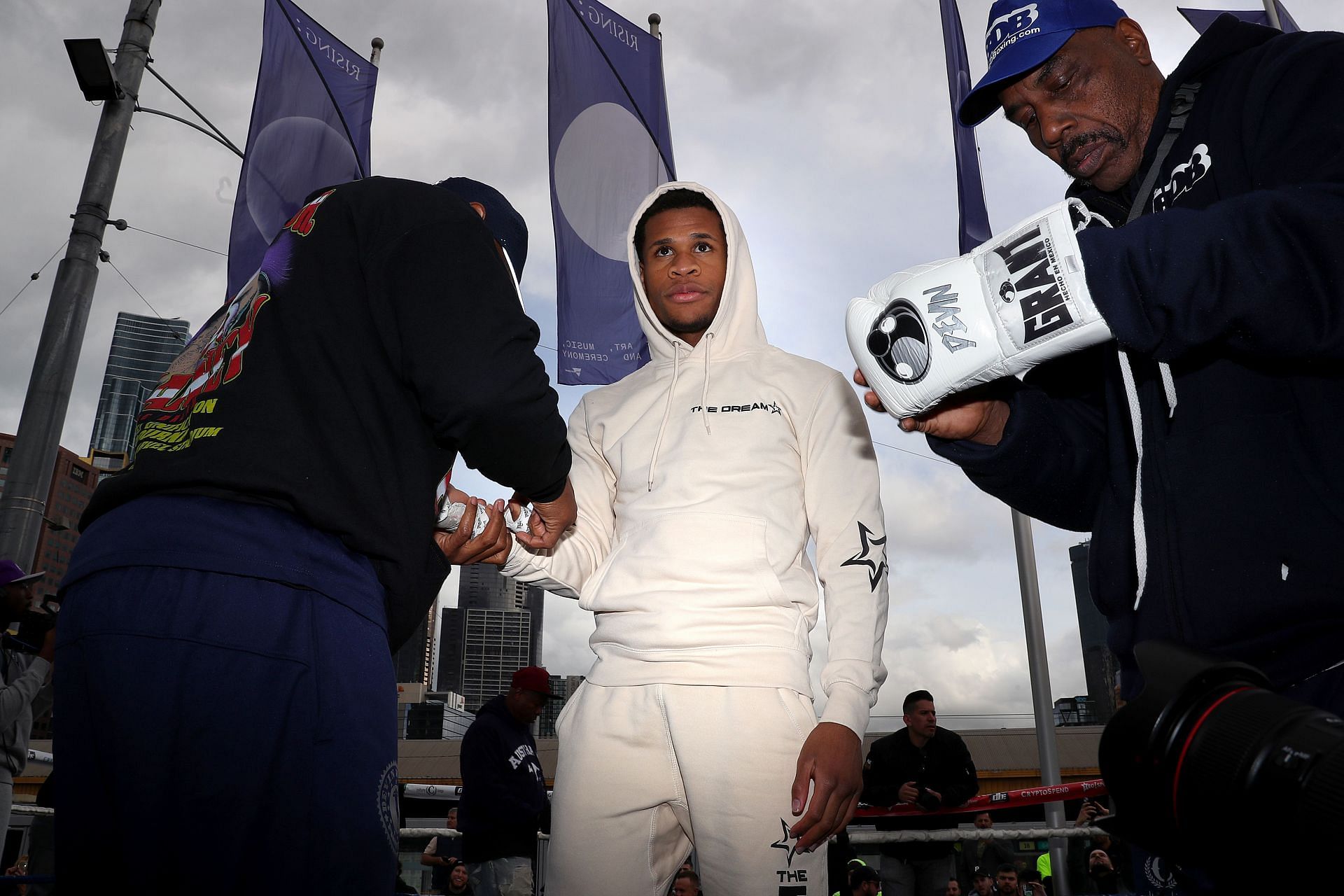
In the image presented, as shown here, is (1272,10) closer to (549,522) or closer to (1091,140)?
(1091,140)

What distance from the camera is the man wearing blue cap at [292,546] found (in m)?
1.36

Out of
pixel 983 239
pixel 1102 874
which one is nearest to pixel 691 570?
pixel 983 239

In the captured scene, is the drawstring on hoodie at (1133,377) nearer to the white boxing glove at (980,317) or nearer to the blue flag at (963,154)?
the white boxing glove at (980,317)

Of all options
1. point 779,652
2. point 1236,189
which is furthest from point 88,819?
point 1236,189

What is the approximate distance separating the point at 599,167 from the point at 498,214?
18.4 feet

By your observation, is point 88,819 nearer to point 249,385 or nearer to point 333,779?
point 333,779

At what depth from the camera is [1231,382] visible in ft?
5.46

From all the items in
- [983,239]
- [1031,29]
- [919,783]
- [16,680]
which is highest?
[983,239]

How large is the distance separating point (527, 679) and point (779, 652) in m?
5.48

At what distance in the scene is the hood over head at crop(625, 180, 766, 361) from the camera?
113 inches

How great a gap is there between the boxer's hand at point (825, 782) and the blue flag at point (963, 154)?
6.32 metres

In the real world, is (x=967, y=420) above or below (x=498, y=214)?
below

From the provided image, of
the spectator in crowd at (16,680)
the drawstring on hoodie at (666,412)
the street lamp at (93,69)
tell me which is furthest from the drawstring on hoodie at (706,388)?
the street lamp at (93,69)

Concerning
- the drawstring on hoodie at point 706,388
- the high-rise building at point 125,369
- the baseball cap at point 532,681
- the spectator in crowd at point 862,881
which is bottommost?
the spectator in crowd at point 862,881
